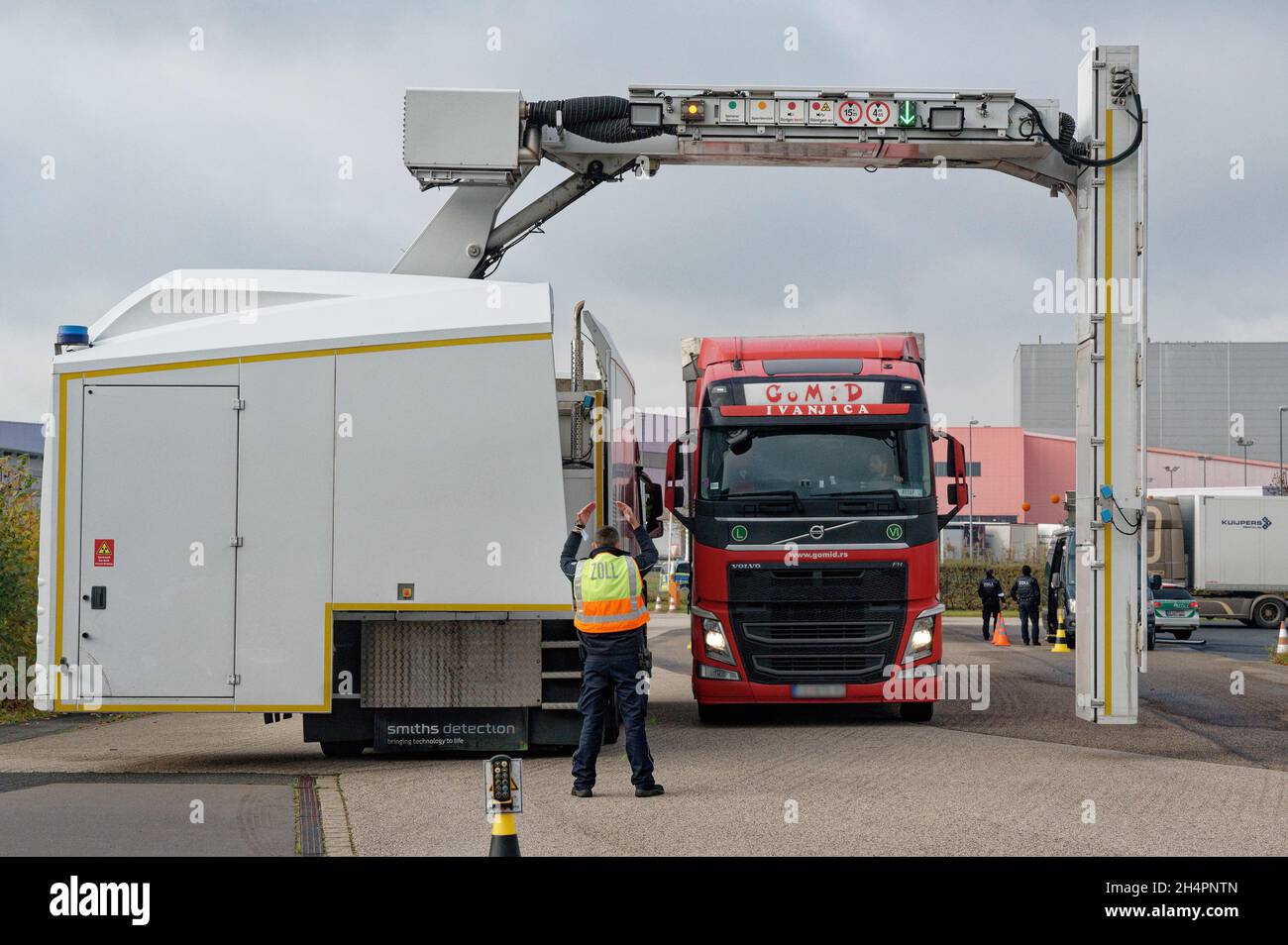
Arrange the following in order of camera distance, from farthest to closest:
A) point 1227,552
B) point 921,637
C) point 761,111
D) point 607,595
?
point 1227,552
point 921,637
point 761,111
point 607,595

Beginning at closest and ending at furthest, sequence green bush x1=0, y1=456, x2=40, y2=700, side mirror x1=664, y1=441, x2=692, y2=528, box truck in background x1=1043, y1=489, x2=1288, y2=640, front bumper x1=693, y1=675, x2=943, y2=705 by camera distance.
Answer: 1. front bumper x1=693, y1=675, x2=943, y2=705
2. side mirror x1=664, y1=441, x2=692, y2=528
3. green bush x1=0, y1=456, x2=40, y2=700
4. box truck in background x1=1043, y1=489, x2=1288, y2=640

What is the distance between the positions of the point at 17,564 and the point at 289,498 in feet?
19.8

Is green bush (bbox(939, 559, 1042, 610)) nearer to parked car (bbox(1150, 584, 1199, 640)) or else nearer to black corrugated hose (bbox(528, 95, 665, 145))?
parked car (bbox(1150, 584, 1199, 640))

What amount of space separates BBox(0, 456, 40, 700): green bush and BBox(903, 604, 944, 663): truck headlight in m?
9.10

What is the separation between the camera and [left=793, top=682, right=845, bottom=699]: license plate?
1312cm

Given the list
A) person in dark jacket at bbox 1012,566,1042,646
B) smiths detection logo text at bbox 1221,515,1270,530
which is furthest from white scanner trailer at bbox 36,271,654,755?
smiths detection logo text at bbox 1221,515,1270,530

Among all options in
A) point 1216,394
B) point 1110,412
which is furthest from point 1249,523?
point 1216,394

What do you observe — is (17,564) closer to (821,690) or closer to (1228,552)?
(821,690)

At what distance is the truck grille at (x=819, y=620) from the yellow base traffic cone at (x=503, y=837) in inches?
278

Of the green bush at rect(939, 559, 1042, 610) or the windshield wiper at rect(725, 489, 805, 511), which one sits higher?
the windshield wiper at rect(725, 489, 805, 511)

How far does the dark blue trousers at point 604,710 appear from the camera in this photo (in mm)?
9383

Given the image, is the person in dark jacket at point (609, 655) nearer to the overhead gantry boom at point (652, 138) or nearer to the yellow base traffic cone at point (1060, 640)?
the overhead gantry boom at point (652, 138)

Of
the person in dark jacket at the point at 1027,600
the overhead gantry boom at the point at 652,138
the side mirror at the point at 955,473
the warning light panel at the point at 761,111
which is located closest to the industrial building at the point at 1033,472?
the person in dark jacket at the point at 1027,600

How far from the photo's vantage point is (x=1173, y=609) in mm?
29531
